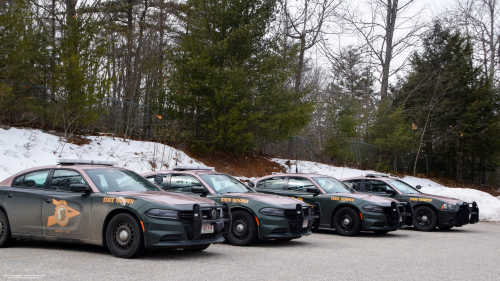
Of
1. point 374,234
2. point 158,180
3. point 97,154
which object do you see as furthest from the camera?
point 97,154

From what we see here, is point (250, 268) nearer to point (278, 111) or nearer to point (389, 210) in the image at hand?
point (389, 210)

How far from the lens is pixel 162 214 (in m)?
6.91

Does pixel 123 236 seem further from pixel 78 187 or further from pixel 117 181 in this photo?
pixel 117 181

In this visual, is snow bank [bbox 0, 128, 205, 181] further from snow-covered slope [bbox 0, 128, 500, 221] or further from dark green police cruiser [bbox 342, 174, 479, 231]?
dark green police cruiser [bbox 342, 174, 479, 231]

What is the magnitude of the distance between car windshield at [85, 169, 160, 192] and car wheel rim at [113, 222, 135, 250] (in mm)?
816

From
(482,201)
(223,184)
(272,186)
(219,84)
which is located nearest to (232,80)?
(219,84)

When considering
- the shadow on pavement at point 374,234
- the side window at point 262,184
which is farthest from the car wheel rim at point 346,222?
the side window at point 262,184

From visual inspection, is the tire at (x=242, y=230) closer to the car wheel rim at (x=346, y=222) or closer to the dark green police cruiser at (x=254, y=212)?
the dark green police cruiser at (x=254, y=212)

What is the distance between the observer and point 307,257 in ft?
25.6

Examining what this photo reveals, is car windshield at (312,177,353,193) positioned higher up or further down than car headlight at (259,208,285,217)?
higher up

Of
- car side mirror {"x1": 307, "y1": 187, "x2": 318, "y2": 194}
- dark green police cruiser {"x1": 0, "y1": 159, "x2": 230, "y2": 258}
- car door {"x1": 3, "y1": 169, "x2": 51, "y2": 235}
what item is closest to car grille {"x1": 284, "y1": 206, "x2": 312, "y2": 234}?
dark green police cruiser {"x1": 0, "y1": 159, "x2": 230, "y2": 258}

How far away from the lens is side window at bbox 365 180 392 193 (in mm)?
14422

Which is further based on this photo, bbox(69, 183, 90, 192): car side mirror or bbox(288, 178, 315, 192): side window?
bbox(288, 178, 315, 192): side window

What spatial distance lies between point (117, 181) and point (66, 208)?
92 cm
